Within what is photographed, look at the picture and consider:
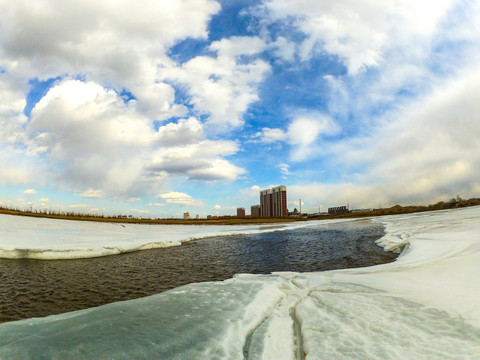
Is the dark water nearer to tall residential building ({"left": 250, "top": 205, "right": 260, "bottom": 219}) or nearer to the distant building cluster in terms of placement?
the distant building cluster

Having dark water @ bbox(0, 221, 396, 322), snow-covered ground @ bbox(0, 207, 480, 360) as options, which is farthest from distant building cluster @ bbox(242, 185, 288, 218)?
snow-covered ground @ bbox(0, 207, 480, 360)

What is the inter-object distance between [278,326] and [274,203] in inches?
3395

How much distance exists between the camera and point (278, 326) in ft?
12.2

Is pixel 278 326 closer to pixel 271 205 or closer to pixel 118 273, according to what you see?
pixel 118 273

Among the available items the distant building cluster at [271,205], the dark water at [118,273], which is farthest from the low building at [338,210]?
the dark water at [118,273]

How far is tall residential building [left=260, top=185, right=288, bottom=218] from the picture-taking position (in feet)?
276

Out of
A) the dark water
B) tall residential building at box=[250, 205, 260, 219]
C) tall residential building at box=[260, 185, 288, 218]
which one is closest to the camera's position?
the dark water

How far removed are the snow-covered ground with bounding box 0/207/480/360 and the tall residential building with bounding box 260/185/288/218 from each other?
79536 millimetres

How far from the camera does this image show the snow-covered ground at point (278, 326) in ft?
9.39

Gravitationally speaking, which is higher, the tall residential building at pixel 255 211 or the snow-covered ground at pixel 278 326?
the snow-covered ground at pixel 278 326

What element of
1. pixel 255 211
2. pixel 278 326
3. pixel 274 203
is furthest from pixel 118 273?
pixel 255 211

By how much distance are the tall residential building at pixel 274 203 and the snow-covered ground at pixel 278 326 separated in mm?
79536

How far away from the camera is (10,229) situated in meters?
17.5

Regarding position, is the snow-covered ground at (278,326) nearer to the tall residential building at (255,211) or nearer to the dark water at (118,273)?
the dark water at (118,273)
